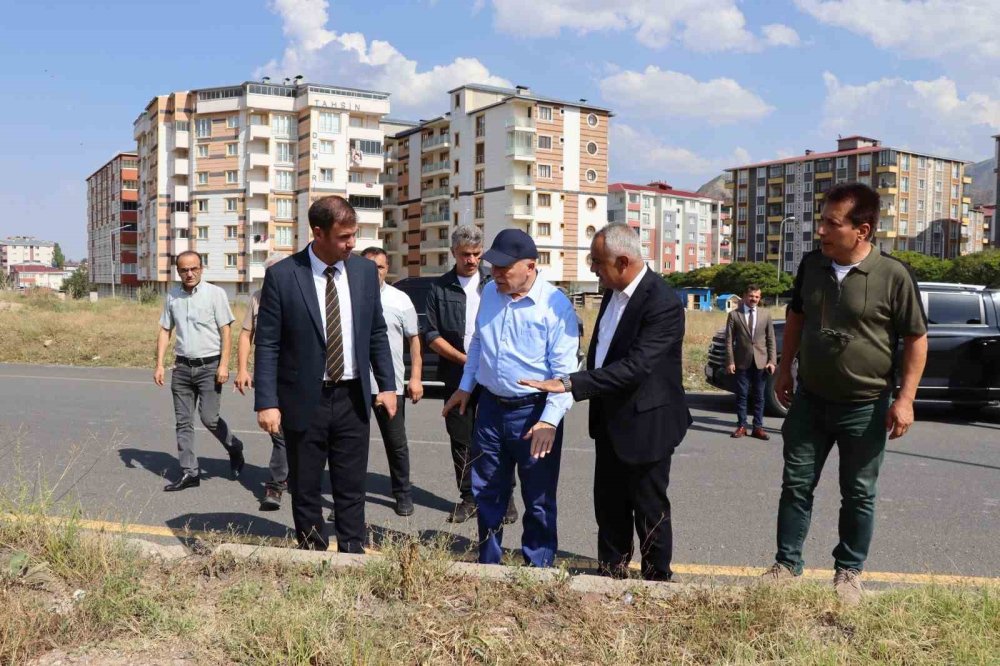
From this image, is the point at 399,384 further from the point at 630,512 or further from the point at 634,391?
the point at 634,391

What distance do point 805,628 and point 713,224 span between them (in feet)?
476

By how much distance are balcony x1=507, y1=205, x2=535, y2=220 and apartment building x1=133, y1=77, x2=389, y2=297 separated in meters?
14.0

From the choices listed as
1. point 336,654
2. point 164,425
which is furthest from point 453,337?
point 164,425

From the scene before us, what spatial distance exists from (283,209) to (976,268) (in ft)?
221

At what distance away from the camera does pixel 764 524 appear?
5.93 metres

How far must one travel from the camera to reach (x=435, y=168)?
299ft

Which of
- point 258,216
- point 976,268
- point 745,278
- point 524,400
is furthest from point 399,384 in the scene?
point 745,278

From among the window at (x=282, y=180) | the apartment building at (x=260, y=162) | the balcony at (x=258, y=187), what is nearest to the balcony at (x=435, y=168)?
the apartment building at (x=260, y=162)

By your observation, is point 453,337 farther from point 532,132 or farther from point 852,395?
point 532,132

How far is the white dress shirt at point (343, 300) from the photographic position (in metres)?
4.34

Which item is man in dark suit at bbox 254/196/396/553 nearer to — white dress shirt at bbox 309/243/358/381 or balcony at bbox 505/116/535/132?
white dress shirt at bbox 309/243/358/381

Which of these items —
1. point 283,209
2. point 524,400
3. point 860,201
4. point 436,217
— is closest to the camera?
point 860,201

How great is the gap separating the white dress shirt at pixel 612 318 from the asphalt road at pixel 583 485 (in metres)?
1.47

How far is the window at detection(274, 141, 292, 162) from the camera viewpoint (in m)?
85.1
